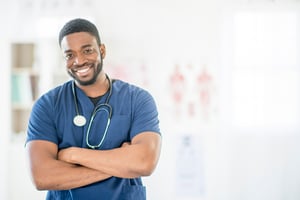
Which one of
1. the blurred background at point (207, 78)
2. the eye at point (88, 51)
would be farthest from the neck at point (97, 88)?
the blurred background at point (207, 78)

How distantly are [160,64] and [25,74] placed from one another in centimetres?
117

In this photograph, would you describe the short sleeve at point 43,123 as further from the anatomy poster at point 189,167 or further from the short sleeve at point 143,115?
the anatomy poster at point 189,167

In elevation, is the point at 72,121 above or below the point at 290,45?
below

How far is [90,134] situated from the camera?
1283 millimetres

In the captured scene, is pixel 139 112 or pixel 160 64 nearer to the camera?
pixel 139 112

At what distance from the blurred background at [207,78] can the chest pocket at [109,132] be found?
167 centimetres

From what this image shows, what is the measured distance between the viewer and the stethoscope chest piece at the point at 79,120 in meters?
1.29

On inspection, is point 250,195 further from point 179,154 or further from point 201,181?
point 179,154

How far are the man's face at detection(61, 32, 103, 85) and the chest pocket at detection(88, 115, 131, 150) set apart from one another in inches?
7.2

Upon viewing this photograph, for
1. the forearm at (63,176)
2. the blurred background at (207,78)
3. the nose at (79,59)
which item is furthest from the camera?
the blurred background at (207,78)

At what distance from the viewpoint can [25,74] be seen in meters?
2.87

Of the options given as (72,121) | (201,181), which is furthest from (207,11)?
(72,121)

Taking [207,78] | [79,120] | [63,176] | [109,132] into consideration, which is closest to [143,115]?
[109,132]

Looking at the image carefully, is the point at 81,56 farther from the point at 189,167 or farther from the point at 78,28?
the point at 189,167
